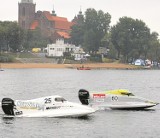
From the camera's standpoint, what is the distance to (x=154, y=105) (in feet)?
244

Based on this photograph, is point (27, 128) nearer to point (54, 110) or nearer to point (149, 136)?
point (54, 110)

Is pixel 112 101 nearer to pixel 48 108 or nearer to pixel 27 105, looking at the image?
pixel 48 108

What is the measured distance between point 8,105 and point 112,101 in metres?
15.9

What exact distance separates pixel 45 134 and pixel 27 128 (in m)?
3.91

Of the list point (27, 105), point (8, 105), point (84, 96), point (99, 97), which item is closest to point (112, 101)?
point (99, 97)

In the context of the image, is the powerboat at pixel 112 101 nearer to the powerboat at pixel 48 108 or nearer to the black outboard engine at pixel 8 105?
the powerboat at pixel 48 108

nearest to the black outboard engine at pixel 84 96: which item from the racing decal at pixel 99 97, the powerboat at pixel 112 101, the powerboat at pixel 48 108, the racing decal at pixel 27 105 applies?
the powerboat at pixel 112 101

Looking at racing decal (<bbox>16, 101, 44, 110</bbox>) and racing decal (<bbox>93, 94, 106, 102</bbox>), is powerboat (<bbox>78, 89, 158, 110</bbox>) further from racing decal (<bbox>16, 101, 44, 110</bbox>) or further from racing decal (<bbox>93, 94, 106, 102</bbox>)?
racing decal (<bbox>16, 101, 44, 110</bbox>)

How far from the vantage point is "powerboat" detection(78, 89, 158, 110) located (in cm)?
7144

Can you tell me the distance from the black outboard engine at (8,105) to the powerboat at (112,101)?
11265mm

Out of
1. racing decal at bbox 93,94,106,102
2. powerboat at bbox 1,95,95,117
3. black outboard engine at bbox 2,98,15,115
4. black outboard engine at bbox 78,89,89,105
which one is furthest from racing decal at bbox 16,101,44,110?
racing decal at bbox 93,94,106,102

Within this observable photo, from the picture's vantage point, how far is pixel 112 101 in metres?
72.7

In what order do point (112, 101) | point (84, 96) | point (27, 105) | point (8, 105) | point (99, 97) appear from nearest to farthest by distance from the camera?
point (8, 105) → point (27, 105) → point (84, 96) → point (99, 97) → point (112, 101)

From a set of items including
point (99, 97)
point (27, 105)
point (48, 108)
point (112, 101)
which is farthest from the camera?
point (112, 101)
